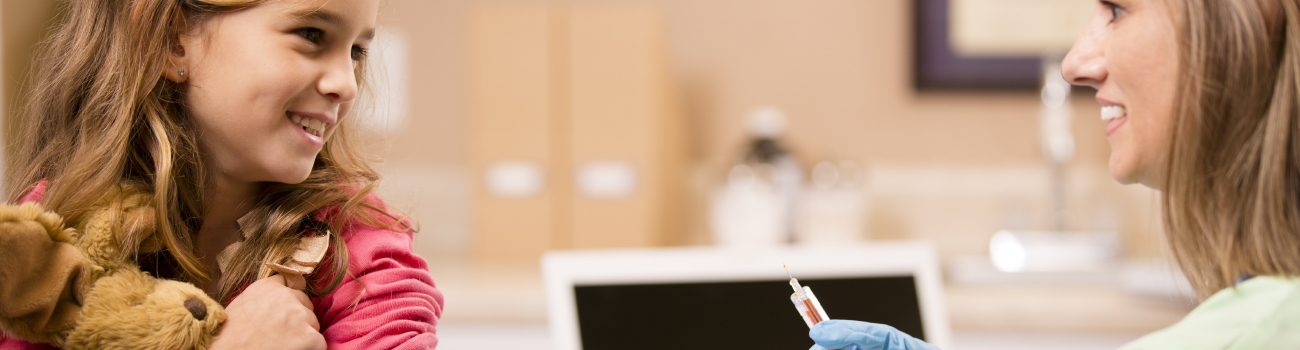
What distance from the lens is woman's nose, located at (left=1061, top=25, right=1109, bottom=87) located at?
503 millimetres

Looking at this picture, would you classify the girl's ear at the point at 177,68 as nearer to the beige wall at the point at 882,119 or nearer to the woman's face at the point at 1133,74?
the woman's face at the point at 1133,74

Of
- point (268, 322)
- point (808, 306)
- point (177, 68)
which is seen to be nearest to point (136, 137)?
point (177, 68)

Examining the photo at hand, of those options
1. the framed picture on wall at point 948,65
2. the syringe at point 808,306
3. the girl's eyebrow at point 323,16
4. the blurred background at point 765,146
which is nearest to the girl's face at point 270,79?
the girl's eyebrow at point 323,16

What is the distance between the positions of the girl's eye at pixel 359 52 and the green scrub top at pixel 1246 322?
0.48 m

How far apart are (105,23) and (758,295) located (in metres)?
0.58

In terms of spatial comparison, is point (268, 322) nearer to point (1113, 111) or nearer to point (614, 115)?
point (1113, 111)

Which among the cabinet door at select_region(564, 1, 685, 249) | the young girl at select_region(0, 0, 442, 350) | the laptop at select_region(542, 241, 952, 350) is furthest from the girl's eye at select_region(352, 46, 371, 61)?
the cabinet door at select_region(564, 1, 685, 249)

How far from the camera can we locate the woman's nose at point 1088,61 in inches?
19.8

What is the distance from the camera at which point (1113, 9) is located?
0.50 meters

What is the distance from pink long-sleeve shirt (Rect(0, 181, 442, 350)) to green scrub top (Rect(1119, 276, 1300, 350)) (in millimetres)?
377

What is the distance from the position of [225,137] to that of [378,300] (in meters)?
0.13

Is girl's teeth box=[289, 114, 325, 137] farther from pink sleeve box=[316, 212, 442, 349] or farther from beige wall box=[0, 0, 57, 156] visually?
beige wall box=[0, 0, 57, 156]

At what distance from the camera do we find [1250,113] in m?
0.42

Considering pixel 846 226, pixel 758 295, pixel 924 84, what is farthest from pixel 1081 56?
pixel 924 84
